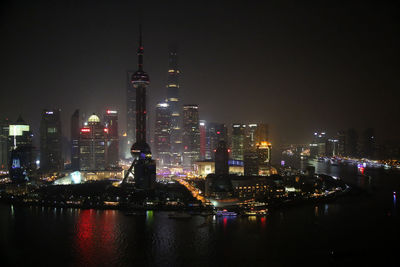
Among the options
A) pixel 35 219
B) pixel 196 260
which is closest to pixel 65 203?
pixel 35 219

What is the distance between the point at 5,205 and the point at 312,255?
20413 millimetres

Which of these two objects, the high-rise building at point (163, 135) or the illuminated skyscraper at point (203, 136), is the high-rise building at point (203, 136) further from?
the high-rise building at point (163, 135)

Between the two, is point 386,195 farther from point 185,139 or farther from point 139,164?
point 185,139

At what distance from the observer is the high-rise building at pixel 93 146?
44.3m

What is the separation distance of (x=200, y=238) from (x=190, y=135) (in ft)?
130

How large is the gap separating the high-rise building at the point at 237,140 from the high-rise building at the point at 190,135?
5900mm

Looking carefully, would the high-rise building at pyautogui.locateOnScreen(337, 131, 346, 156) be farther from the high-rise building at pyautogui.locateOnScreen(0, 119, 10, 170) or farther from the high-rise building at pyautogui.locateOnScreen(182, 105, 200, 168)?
the high-rise building at pyautogui.locateOnScreen(0, 119, 10, 170)

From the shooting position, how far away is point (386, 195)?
2953cm

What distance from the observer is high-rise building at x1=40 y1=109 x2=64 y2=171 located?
1694 inches

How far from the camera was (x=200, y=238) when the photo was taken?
17.5m

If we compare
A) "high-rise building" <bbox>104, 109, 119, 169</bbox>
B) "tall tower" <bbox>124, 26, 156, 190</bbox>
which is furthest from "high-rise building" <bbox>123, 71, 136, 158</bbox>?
"tall tower" <bbox>124, 26, 156, 190</bbox>

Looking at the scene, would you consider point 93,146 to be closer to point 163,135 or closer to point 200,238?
point 163,135

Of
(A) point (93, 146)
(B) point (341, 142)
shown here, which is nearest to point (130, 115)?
(A) point (93, 146)

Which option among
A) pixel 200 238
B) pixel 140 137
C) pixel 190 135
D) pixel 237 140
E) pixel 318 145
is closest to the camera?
pixel 200 238
